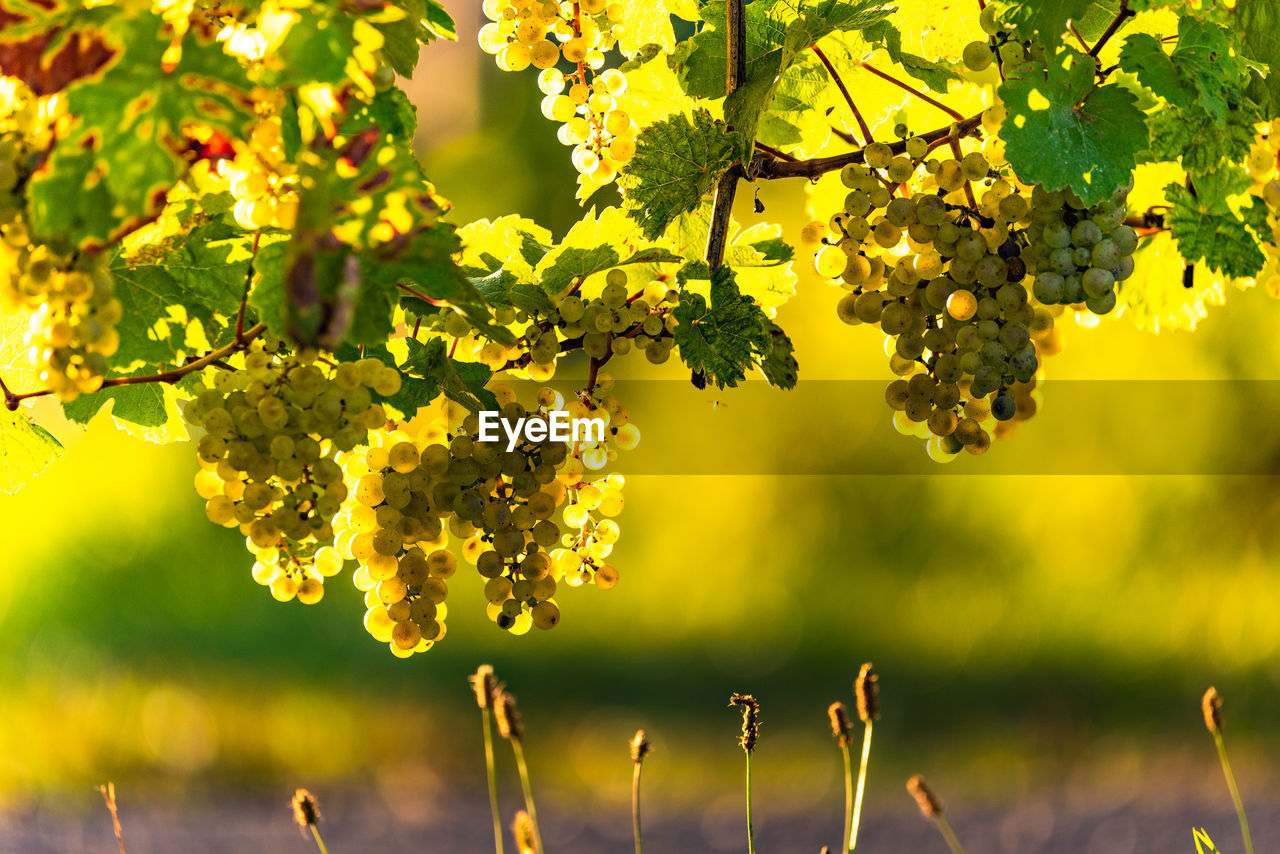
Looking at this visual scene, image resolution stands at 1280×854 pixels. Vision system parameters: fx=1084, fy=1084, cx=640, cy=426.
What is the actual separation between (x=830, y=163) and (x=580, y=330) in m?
0.16

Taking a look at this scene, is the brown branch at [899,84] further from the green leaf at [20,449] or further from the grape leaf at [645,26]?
the green leaf at [20,449]

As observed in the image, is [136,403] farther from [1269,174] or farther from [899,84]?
[1269,174]

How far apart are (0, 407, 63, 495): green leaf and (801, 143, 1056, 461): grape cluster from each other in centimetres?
43

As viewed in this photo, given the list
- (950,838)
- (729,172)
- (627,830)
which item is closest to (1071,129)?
(729,172)

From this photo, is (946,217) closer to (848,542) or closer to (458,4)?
(848,542)

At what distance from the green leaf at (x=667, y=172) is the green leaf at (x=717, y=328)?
0.05 meters

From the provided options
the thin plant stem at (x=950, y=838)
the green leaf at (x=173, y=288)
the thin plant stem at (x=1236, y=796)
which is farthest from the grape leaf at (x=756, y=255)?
the thin plant stem at (x=950, y=838)

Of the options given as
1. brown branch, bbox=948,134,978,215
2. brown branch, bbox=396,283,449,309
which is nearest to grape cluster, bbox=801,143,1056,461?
brown branch, bbox=948,134,978,215

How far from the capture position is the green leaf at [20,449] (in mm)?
584

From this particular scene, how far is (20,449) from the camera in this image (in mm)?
587

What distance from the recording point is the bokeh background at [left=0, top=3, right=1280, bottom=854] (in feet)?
8.63

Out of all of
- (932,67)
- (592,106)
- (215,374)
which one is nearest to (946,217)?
(932,67)

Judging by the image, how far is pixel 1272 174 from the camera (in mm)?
639

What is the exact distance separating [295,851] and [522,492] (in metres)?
2.14
